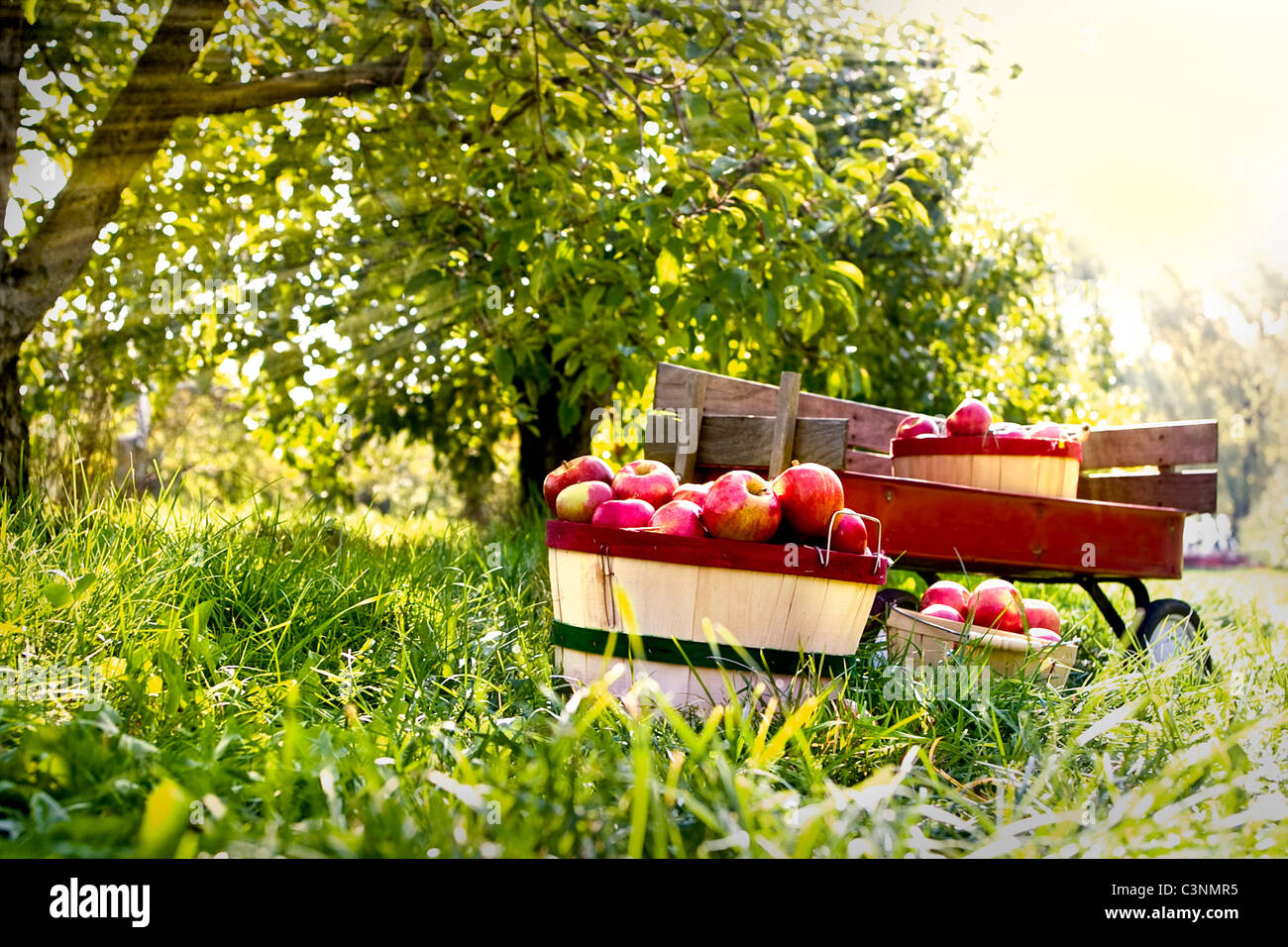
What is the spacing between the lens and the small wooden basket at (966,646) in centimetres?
268

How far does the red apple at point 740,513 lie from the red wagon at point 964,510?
2.47 ft

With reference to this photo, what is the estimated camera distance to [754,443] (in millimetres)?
3254

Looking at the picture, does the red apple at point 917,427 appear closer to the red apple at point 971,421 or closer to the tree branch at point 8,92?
the red apple at point 971,421

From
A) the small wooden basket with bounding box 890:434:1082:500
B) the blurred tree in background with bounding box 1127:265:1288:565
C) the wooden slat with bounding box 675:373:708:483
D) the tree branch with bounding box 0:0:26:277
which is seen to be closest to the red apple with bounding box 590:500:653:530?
the wooden slat with bounding box 675:373:708:483

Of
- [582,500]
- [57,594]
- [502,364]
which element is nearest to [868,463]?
[502,364]

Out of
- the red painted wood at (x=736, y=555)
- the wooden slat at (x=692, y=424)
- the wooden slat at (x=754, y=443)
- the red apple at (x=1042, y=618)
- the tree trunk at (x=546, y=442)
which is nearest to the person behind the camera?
the red painted wood at (x=736, y=555)

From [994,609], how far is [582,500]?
4.67 feet

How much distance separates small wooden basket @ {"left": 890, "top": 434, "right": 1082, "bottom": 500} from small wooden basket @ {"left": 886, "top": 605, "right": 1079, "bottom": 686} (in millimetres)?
1002

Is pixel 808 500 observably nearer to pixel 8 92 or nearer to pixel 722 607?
pixel 722 607

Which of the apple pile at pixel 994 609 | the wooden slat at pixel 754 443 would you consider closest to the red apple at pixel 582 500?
the wooden slat at pixel 754 443
